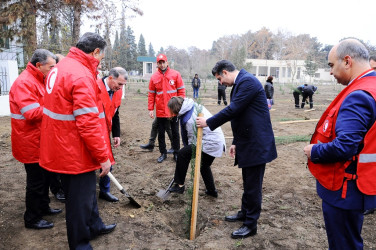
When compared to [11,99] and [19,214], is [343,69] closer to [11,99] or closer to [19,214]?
[11,99]

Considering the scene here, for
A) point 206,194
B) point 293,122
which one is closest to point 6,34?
point 206,194

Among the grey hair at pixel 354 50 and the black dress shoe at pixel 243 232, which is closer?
the grey hair at pixel 354 50

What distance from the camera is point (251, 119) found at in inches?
118

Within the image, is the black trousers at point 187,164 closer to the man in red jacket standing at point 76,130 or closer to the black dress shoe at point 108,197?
the black dress shoe at point 108,197

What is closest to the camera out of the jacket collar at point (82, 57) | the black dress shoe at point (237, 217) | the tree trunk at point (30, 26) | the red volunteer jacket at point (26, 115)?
the jacket collar at point (82, 57)

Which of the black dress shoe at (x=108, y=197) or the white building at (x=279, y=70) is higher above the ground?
the white building at (x=279, y=70)

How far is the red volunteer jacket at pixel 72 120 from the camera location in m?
2.24

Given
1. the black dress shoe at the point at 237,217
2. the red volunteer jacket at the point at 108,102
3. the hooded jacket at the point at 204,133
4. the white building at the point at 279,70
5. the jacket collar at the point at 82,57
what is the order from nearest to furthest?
the jacket collar at the point at 82,57, the red volunteer jacket at the point at 108,102, the black dress shoe at the point at 237,217, the hooded jacket at the point at 204,133, the white building at the point at 279,70

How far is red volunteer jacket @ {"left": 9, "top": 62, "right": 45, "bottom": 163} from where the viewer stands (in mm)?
2961

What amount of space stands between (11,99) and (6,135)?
563 cm

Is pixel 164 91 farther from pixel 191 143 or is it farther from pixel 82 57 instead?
pixel 82 57

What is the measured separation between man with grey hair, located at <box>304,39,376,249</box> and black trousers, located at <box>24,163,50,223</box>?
2838 mm

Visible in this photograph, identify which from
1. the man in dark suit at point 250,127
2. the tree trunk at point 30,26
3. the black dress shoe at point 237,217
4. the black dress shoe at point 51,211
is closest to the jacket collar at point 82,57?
the man in dark suit at point 250,127

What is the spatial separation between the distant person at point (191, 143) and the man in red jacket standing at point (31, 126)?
1.74 meters
